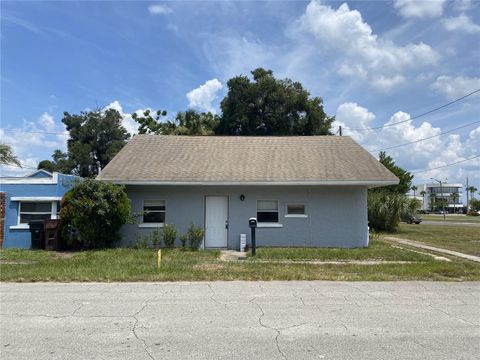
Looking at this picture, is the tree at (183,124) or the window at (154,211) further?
the tree at (183,124)

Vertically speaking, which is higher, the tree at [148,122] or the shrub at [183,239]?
the tree at [148,122]

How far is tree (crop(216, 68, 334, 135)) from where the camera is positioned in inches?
1635

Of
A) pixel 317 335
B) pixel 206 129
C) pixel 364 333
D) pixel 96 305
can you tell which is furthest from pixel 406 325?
pixel 206 129

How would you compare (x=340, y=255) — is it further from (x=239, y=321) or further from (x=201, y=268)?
(x=239, y=321)

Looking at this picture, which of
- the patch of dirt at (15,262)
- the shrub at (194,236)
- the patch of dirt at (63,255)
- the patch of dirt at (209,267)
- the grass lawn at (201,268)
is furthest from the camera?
the shrub at (194,236)

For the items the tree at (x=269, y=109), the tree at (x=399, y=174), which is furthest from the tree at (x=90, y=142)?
the tree at (x=399, y=174)

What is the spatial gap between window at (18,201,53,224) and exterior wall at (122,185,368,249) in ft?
11.3

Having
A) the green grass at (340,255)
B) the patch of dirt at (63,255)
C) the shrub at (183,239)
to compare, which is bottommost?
the patch of dirt at (63,255)

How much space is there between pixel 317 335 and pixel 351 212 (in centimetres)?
1245

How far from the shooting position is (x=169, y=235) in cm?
1681

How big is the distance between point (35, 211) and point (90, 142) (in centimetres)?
3755

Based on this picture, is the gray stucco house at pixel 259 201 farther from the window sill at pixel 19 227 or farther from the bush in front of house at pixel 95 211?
the window sill at pixel 19 227

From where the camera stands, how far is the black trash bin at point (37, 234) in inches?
667

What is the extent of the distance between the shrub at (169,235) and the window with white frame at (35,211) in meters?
5.05
